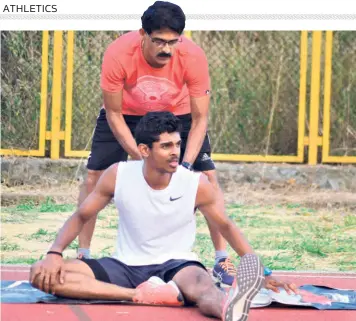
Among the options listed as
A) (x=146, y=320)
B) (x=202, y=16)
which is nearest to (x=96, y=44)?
(x=202, y=16)

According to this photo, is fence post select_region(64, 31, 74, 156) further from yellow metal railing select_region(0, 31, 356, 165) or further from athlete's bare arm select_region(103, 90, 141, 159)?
athlete's bare arm select_region(103, 90, 141, 159)

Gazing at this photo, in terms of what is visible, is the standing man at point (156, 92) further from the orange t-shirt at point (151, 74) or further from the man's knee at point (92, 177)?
the man's knee at point (92, 177)

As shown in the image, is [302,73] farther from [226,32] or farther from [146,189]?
[146,189]

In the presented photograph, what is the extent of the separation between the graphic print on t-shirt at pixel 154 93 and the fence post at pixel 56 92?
15.0 feet

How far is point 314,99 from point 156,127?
19.7ft

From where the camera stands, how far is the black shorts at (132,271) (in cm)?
690

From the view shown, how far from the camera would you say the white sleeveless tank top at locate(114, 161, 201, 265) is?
697cm

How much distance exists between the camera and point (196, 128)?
803 centimetres

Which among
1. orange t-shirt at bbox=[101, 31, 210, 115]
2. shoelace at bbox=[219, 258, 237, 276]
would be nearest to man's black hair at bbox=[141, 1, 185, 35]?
orange t-shirt at bbox=[101, 31, 210, 115]

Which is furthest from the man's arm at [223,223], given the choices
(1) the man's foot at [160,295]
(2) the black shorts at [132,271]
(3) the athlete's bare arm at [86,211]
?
(3) the athlete's bare arm at [86,211]

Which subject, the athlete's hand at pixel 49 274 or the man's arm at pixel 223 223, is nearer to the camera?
the man's arm at pixel 223 223

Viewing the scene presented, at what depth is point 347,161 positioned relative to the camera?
12.8m

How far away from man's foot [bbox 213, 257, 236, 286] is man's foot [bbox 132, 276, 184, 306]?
776mm

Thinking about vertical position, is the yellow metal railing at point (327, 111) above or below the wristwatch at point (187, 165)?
above
